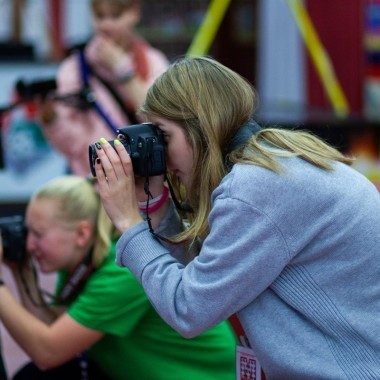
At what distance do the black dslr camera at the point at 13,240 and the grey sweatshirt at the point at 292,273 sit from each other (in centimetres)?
96

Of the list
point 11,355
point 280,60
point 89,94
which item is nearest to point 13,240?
point 11,355

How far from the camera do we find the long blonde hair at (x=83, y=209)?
10.5 ft

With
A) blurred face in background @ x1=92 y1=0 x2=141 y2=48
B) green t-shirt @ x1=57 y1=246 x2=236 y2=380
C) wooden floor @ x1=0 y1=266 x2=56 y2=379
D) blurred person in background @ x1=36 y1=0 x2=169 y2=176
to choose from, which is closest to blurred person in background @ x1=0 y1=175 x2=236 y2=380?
green t-shirt @ x1=57 y1=246 x2=236 y2=380

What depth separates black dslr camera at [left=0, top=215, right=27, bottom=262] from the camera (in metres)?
3.20

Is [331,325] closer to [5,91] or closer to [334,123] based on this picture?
[5,91]

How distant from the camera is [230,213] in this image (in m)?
2.25

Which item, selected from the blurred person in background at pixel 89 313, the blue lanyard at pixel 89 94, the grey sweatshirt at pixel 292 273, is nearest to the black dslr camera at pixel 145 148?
the grey sweatshirt at pixel 292 273

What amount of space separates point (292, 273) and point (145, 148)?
462mm

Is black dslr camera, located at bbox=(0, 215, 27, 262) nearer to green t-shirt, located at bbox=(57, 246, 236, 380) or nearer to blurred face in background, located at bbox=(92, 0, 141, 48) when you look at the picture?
green t-shirt, located at bbox=(57, 246, 236, 380)

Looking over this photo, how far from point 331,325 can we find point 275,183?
355 millimetres

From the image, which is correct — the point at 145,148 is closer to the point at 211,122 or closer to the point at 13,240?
the point at 211,122

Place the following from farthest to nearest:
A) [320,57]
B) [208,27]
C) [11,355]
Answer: [320,57] → [208,27] → [11,355]

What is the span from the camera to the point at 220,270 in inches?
89.3

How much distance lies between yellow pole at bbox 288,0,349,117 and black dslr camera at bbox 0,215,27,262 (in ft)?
19.8
